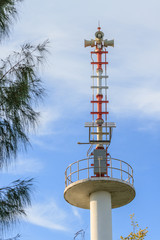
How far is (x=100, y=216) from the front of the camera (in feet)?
79.5

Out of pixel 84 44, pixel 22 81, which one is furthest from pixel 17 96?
pixel 84 44

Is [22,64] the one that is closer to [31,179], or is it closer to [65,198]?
[31,179]

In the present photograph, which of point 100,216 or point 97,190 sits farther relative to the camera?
point 97,190

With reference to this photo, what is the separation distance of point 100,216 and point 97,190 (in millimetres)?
1405

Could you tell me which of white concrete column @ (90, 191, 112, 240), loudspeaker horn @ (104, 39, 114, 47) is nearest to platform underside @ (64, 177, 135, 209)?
white concrete column @ (90, 191, 112, 240)

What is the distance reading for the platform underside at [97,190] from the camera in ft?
79.3

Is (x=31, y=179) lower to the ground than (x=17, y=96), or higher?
lower

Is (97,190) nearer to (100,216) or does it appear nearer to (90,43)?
(100,216)

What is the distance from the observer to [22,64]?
36.4ft

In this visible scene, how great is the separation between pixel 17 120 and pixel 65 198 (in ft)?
51.3

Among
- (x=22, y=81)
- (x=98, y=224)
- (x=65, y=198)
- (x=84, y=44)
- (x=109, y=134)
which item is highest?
(x=84, y=44)

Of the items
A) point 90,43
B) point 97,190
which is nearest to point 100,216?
point 97,190

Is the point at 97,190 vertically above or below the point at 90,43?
below

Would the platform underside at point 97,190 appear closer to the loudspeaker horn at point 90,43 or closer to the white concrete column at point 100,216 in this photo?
the white concrete column at point 100,216
